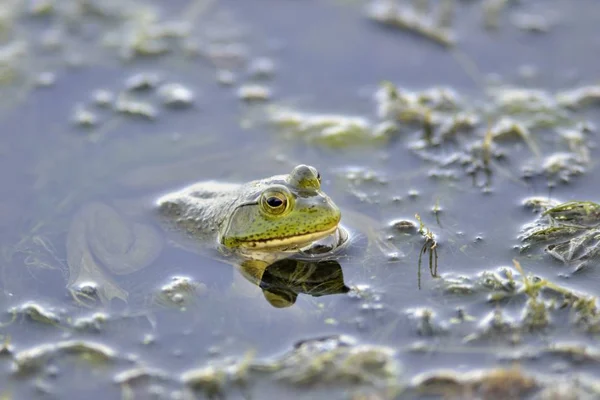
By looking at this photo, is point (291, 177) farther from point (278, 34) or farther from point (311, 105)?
point (278, 34)

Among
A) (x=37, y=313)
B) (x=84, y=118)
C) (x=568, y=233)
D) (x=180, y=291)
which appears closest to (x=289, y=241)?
(x=180, y=291)

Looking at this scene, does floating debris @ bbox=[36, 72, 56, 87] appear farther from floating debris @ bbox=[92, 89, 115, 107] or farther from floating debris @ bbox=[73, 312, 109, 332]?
floating debris @ bbox=[73, 312, 109, 332]

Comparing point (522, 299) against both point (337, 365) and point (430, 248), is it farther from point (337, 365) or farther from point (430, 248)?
point (337, 365)

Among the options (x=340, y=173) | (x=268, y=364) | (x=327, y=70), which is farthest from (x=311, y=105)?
(x=268, y=364)

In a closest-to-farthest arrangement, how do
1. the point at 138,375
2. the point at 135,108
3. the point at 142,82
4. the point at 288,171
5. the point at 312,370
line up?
the point at 312,370 → the point at 138,375 → the point at 288,171 → the point at 135,108 → the point at 142,82

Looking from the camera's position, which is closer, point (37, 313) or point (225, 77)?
point (37, 313)
